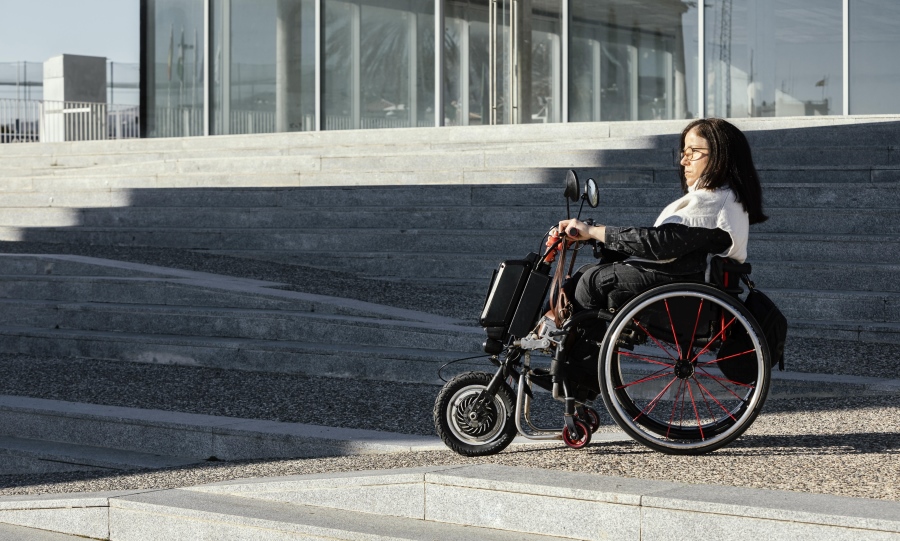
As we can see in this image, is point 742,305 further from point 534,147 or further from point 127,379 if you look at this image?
point 534,147

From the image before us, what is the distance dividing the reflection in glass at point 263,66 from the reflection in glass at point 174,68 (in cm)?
42

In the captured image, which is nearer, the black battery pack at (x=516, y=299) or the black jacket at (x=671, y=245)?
the black jacket at (x=671, y=245)

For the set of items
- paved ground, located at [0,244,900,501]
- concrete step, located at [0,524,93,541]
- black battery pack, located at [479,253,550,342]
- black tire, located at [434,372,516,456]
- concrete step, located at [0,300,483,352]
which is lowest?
concrete step, located at [0,524,93,541]

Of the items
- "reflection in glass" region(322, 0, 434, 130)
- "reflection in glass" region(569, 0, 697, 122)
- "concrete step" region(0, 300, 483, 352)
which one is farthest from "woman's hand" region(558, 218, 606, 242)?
"reflection in glass" region(322, 0, 434, 130)

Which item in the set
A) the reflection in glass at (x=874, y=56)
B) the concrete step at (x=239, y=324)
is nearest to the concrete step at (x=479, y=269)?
the concrete step at (x=239, y=324)

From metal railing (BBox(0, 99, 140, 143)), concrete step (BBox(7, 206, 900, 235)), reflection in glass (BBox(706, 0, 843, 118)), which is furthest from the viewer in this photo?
metal railing (BBox(0, 99, 140, 143))

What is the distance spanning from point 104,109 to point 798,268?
17523 millimetres

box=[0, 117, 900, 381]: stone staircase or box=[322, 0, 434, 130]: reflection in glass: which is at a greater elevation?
box=[322, 0, 434, 130]: reflection in glass

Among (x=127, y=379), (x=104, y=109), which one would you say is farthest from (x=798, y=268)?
(x=104, y=109)

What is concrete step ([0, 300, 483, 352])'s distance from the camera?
7.38 metres

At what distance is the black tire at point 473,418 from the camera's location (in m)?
4.63

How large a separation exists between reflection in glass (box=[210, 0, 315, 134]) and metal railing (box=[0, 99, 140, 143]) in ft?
11.1

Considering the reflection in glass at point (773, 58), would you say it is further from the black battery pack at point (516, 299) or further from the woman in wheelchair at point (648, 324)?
the black battery pack at point (516, 299)

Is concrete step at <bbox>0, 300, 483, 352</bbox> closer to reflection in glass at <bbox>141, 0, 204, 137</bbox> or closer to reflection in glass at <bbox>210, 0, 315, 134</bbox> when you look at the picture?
reflection in glass at <bbox>210, 0, 315, 134</bbox>
